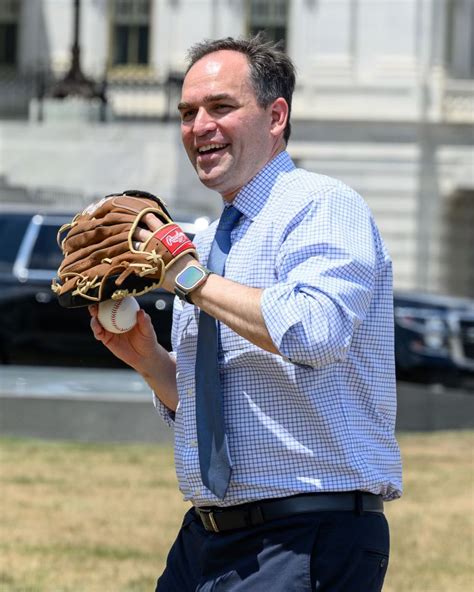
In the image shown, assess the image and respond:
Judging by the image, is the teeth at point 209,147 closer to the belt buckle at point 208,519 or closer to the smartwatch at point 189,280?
the smartwatch at point 189,280

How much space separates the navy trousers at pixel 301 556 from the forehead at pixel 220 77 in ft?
3.49

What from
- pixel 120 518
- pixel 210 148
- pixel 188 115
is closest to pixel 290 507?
pixel 210 148

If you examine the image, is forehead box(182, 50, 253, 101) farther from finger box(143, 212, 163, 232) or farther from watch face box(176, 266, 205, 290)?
watch face box(176, 266, 205, 290)

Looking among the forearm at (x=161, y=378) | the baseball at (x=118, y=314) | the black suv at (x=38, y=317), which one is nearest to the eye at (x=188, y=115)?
the baseball at (x=118, y=314)

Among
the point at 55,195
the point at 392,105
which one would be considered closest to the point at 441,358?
the point at 55,195

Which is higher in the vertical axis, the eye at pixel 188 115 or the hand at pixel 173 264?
the eye at pixel 188 115

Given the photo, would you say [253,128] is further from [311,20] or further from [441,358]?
[311,20]

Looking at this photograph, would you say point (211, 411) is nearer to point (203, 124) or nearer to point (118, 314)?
point (118, 314)

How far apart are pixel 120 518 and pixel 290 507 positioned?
557 centimetres

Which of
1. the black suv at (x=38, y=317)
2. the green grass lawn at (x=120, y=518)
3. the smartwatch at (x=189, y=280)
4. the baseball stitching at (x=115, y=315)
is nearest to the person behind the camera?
the smartwatch at (x=189, y=280)

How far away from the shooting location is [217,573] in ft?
11.7

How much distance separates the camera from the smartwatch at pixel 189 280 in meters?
3.33

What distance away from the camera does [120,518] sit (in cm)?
891

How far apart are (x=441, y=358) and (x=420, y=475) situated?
17.3 ft
